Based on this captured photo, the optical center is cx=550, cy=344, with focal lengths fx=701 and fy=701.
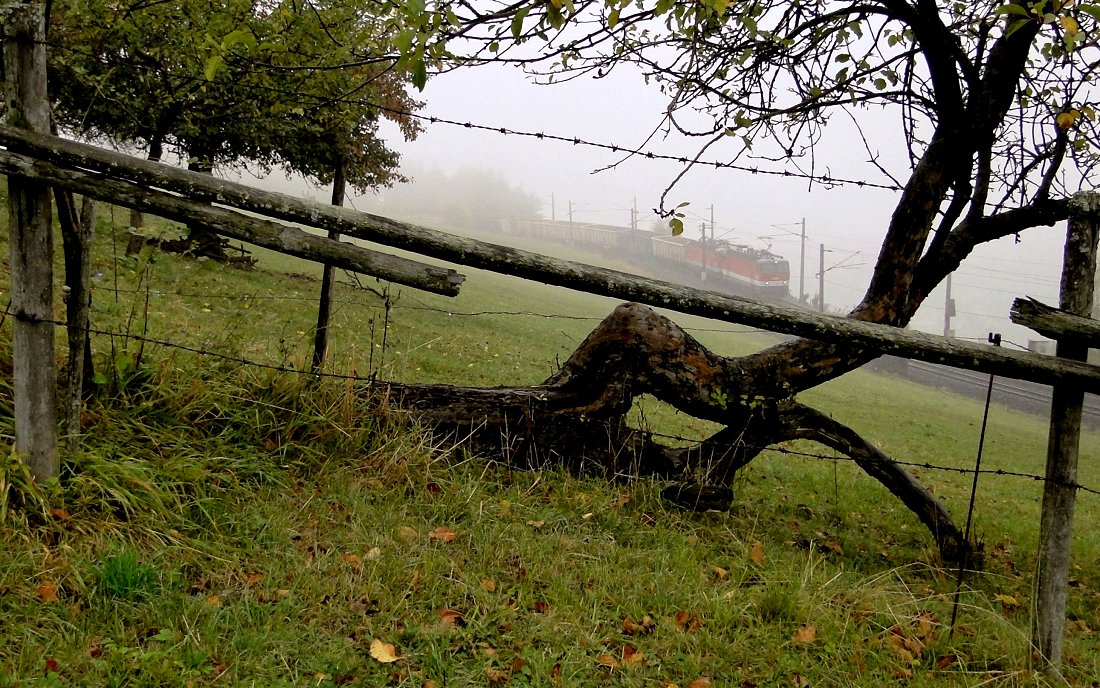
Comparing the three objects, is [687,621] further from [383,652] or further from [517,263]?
[517,263]

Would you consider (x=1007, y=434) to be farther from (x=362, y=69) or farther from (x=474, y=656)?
(x=474, y=656)

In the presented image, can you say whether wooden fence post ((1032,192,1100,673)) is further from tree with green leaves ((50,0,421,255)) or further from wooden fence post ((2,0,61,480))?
wooden fence post ((2,0,61,480))

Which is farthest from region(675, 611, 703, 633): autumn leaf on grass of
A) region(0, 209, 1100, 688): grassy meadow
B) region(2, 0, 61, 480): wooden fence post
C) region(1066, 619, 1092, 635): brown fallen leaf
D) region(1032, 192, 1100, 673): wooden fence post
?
region(2, 0, 61, 480): wooden fence post

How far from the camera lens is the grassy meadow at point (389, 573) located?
8.96 feet

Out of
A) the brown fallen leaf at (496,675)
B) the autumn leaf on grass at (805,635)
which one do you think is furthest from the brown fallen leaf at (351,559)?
the autumn leaf on grass at (805,635)

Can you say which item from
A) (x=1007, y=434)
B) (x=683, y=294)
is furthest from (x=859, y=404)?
(x=683, y=294)

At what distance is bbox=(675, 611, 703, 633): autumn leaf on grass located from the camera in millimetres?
3262

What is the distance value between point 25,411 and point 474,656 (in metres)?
2.31

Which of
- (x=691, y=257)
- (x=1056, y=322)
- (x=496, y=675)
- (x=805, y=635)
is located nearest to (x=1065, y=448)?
(x=1056, y=322)

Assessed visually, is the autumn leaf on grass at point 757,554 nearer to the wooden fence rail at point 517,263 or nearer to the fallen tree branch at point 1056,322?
the wooden fence rail at point 517,263

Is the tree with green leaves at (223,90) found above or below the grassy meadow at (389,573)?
above

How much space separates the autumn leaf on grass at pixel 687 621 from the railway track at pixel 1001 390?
25684 millimetres

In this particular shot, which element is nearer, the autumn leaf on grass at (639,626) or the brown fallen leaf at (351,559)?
the autumn leaf on grass at (639,626)

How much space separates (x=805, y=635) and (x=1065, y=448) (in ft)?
5.38
